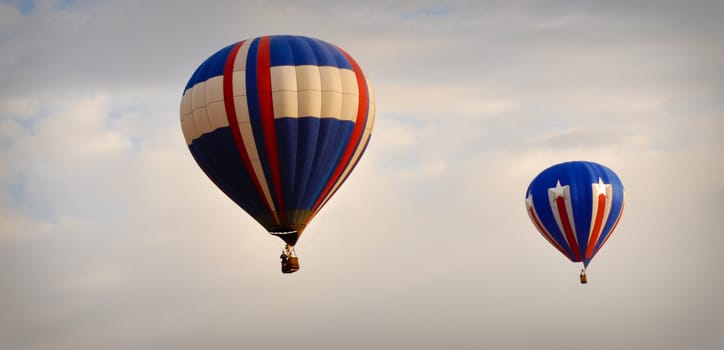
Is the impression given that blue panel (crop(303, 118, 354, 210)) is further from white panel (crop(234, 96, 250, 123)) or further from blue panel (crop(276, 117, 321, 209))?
white panel (crop(234, 96, 250, 123))

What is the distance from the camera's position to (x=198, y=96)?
3453 centimetres

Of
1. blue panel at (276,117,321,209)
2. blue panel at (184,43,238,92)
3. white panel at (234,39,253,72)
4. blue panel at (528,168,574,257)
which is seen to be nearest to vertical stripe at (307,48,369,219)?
blue panel at (276,117,321,209)

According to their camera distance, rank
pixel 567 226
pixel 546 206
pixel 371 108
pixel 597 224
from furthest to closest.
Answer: pixel 546 206 → pixel 567 226 → pixel 597 224 → pixel 371 108

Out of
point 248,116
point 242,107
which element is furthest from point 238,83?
point 248,116

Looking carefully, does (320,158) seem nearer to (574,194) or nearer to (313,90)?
(313,90)

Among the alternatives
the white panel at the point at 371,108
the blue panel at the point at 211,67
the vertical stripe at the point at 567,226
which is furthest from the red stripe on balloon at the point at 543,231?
the blue panel at the point at 211,67

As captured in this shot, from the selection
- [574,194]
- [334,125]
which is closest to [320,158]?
[334,125]

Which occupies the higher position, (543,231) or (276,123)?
(276,123)

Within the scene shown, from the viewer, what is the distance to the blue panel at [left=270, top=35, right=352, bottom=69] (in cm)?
3416

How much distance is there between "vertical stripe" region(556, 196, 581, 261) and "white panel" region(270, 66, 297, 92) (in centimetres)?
1589

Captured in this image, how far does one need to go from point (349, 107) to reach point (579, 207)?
46.4ft

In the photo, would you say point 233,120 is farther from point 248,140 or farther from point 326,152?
point 326,152

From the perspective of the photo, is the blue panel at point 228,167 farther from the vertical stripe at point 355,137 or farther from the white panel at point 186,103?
the vertical stripe at point 355,137

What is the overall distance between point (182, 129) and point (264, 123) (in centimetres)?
345
